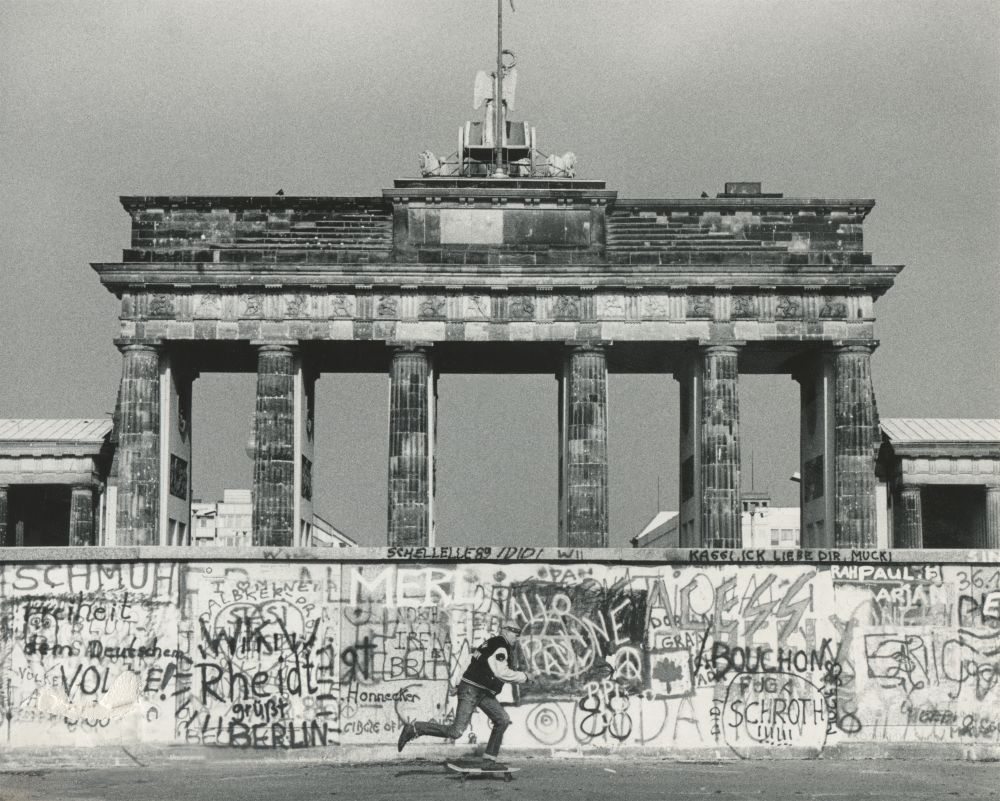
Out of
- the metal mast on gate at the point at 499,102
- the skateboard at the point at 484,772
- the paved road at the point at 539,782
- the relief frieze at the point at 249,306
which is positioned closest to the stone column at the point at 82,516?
the relief frieze at the point at 249,306

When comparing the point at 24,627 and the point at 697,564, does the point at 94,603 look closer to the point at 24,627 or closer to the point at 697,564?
the point at 24,627

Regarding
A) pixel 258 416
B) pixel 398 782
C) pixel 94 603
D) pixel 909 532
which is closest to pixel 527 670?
pixel 398 782

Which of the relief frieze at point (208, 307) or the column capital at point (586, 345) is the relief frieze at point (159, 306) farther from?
the column capital at point (586, 345)

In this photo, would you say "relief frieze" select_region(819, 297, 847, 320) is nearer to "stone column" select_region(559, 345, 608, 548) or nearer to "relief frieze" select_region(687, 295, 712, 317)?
"relief frieze" select_region(687, 295, 712, 317)

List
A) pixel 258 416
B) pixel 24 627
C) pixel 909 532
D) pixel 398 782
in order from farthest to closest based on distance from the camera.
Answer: pixel 909 532 < pixel 258 416 < pixel 24 627 < pixel 398 782

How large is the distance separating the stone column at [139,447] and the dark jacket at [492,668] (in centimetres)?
3017

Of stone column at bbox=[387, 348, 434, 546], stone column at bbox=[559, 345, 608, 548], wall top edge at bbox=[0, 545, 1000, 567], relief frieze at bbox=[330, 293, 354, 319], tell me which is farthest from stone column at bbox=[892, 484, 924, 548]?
wall top edge at bbox=[0, 545, 1000, 567]

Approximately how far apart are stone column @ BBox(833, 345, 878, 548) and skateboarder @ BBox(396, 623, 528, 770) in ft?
101

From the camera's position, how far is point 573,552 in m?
22.3

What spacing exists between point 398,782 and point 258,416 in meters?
32.6

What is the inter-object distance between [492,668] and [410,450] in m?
29.8

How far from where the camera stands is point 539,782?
19453mm

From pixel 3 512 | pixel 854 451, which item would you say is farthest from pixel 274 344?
pixel 854 451

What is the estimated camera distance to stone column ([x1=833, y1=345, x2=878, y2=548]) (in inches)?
1969
